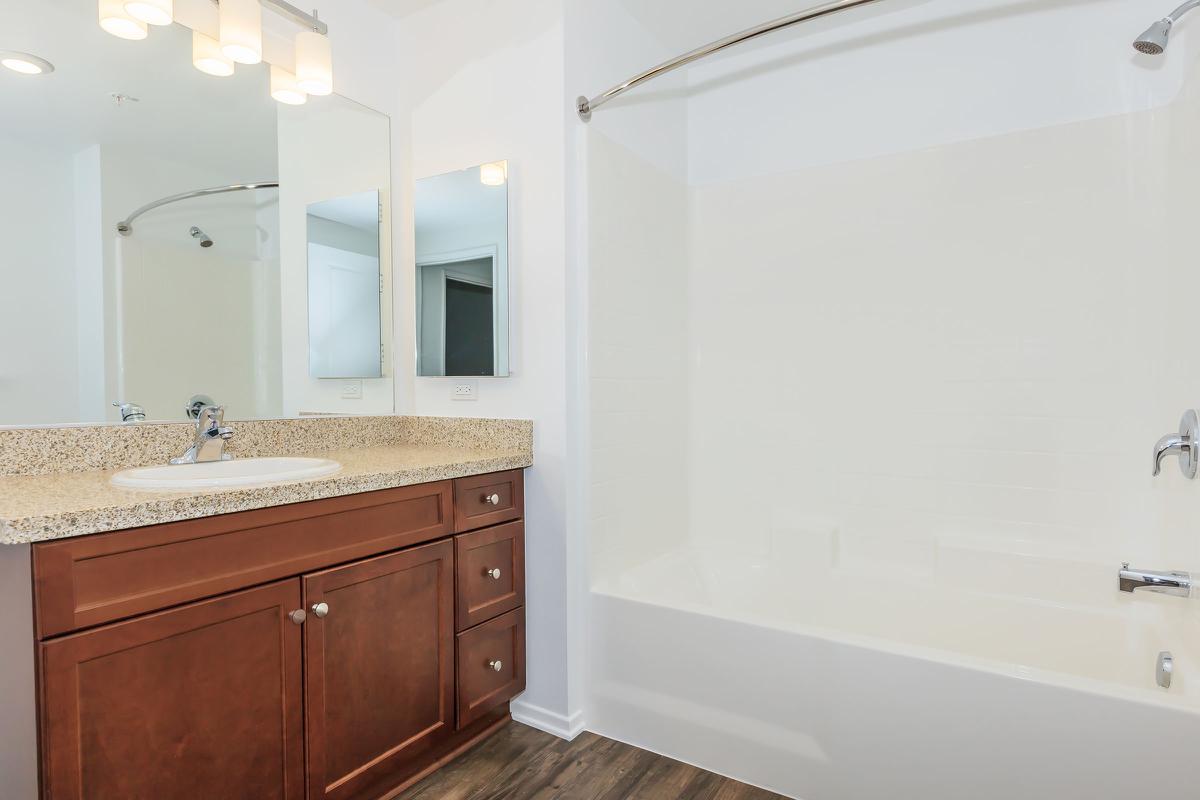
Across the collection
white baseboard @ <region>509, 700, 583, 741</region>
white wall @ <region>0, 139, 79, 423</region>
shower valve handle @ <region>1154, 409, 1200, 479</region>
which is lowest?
white baseboard @ <region>509, 700, 583, 741</region>

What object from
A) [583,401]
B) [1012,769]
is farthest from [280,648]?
[1012,769]

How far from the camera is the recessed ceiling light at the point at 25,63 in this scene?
154 cm

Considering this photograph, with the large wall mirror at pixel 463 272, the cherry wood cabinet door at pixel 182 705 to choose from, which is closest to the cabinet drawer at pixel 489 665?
the cherry wood cabinet door at pixel 182 705

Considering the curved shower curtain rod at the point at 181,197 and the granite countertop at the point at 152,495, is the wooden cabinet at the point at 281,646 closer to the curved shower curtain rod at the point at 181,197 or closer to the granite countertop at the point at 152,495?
the granite countertop at the point at 152,495

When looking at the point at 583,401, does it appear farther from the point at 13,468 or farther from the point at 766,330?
the point at 13,468

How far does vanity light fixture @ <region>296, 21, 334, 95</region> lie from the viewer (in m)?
1.98

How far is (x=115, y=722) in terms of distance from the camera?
1.18 metres

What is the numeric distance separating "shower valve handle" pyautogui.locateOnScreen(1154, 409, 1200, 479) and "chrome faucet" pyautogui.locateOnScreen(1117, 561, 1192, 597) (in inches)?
10.4

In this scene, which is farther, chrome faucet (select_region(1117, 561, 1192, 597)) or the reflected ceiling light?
the reflected ceiling light

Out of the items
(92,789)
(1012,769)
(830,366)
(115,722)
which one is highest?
(830,366)

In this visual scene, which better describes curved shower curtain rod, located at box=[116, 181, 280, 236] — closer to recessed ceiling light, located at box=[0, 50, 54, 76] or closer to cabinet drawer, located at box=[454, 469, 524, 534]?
recessed ceiling light, located at box=[0, 50, 54, 76]

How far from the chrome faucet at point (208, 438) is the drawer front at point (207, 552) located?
0.53 metres

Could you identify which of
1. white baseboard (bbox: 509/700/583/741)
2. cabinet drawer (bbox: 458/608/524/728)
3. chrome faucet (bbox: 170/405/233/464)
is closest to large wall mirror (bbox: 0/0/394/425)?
chrome faucet (bbox: 170/405/233/464)

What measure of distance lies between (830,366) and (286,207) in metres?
2.05
